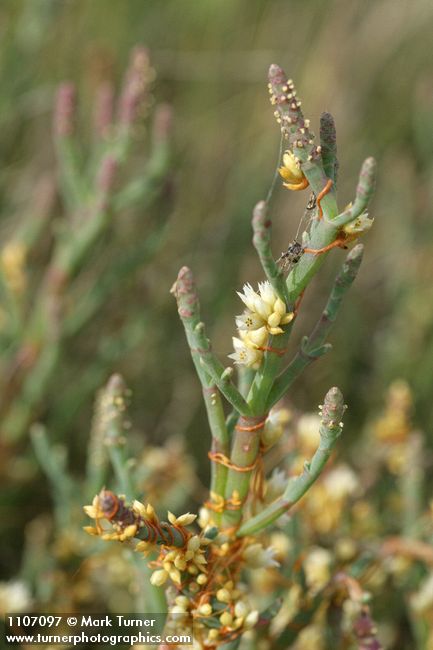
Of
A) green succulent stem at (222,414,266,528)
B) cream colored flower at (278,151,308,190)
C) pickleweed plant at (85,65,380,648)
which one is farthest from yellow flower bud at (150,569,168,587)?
cream colored flower at (278,151,308,190)

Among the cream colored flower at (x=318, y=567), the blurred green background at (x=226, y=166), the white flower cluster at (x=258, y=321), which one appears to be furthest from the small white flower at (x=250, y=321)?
the blurred green background at (x=226, y=166)

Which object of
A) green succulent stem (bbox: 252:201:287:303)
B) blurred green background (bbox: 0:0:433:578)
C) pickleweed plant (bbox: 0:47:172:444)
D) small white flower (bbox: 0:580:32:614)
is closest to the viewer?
green succulent stem (bbox: 252:201:287:303)

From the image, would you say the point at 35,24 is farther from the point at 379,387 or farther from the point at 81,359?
the point at 379,387

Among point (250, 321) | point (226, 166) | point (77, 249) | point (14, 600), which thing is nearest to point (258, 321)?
point (250, 321)

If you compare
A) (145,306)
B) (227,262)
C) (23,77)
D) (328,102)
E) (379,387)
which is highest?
(328,102)

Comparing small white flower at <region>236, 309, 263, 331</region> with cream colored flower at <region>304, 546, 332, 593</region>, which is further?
cream colored flower at <region>304, 546, 332, 593</region>

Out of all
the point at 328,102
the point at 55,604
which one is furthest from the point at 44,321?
the point at 328,102

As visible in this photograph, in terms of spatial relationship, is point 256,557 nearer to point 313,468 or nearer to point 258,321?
point 313,468

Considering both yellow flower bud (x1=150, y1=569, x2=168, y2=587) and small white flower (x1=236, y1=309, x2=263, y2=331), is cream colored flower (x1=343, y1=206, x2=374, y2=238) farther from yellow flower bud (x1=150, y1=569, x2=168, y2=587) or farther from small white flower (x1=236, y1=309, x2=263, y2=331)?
yellow flower bud (x1=150, y1=569, x2=168, y2=587)
